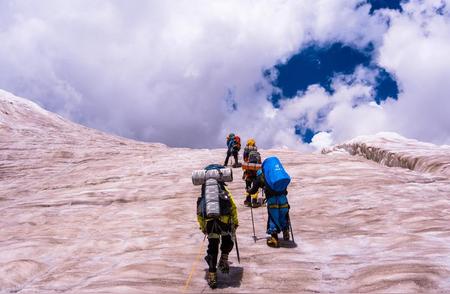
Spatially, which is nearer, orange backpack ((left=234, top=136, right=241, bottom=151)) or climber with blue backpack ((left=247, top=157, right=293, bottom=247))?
climber with blue backpack ((left=247, top=157, right=293, bottom=247))

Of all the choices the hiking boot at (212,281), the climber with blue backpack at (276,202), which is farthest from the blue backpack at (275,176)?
the hiking boot at (212,281)

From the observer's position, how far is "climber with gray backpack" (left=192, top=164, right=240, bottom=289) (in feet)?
25.1

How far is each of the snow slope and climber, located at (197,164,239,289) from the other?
1.71ft

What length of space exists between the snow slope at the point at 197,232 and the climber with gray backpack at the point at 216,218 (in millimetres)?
440

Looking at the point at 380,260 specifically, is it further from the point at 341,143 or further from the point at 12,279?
the point at 341,143

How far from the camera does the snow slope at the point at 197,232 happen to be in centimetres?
766

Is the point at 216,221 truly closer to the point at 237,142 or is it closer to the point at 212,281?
the point at 212,281

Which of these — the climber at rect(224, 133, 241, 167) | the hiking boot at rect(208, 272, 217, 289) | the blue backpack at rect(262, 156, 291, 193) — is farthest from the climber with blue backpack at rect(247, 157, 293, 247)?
the climber at rect(224, 133, 241, 167)

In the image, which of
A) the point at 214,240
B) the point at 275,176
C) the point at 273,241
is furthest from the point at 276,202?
the point at 214,240

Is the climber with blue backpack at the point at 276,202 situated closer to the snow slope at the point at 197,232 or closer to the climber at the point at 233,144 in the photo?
the snow slope at the point at 197,232

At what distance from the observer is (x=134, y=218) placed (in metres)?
15.7

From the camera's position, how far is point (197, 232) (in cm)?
1278

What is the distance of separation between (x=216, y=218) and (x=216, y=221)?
0.06m

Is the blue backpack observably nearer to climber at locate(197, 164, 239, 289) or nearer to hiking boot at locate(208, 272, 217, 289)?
climber at locate(197, 164, 239, 289)
